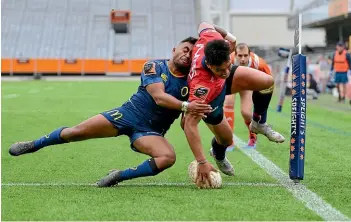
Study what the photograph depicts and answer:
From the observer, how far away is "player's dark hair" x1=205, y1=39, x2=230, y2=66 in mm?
6496

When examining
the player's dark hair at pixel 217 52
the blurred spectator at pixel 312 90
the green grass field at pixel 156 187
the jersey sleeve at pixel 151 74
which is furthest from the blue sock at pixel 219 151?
the blurred spectator at pixel 312 90

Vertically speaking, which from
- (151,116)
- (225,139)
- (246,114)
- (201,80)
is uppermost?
(201,80)

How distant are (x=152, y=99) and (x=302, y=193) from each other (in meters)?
1.64

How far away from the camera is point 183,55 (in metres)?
7.06

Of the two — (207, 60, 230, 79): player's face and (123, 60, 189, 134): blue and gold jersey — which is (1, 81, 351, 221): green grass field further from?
(207, 60, 230, 79): player's face

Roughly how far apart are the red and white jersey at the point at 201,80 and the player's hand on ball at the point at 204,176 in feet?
1.91

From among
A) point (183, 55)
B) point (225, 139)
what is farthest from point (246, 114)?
point (183, 55)

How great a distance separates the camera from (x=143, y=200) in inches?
240

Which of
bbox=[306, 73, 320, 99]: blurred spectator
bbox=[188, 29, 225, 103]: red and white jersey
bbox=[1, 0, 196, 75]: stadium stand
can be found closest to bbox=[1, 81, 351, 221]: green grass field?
bbox=[188, 29, 225, 103]: red and white jersey

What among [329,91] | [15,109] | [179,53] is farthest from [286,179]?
[329,91]

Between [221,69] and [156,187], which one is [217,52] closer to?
[221,69]

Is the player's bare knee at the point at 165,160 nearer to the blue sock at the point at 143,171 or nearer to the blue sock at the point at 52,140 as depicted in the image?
the blue sock at the point at 143,171

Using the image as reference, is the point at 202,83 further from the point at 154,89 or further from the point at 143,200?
the point at 143,200

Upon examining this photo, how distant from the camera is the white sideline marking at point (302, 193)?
18.1 feet
